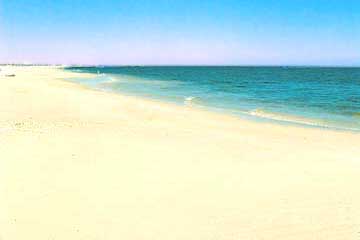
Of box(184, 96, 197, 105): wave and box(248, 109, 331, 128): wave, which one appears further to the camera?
box(184, 96, 197, 105): wave

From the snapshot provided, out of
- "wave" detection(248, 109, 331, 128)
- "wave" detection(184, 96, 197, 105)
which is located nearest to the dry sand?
"wave" detection(248, 109, 331, 128)

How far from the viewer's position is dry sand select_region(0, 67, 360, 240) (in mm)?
5914

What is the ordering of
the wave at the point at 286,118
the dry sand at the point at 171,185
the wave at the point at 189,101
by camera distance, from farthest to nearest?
the wave at the point at 189,101, the wave at the point at 286,118, the dry sand at the point at 171,185

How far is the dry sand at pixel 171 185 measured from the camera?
5914 mm

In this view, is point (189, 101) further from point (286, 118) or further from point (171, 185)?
point (171, 185)

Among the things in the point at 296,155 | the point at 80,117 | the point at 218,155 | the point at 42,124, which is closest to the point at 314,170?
the point at 296,155

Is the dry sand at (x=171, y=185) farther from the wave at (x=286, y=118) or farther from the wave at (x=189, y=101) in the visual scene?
the wave at (x=189, y=101)

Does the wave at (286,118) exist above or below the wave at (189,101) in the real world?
below

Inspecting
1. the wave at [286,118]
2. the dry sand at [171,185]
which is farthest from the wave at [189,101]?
the dry sand at [171,185]

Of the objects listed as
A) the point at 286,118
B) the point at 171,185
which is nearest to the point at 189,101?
the point at 286,118

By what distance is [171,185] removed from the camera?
7664mm

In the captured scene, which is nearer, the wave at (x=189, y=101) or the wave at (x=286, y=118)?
the wave at (x=286, y=118)

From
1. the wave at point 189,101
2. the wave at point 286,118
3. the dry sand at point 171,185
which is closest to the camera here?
the dry sand at point 171,185

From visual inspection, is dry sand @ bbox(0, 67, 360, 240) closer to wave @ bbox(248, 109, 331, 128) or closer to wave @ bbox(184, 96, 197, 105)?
wave @ bbox(248, 109, 331, 128)
